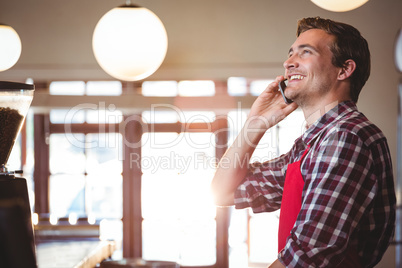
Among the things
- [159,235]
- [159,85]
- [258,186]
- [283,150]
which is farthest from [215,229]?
[258,186]

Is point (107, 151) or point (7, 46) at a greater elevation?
point (7, 46)

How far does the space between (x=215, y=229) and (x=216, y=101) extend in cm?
201

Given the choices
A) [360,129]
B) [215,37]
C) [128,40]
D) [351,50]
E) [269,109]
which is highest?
[215,37]

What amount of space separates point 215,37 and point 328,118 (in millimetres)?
2930

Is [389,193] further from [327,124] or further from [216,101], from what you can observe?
[216,101]

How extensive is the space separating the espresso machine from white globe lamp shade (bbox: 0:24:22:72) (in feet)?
5.36

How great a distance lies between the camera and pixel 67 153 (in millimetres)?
4805

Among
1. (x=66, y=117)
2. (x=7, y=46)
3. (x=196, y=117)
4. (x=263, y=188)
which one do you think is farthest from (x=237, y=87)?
(x=263, y=188)

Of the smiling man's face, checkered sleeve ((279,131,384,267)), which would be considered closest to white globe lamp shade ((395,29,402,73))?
the smiling man's face

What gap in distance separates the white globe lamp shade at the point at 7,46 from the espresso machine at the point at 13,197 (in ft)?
5.36

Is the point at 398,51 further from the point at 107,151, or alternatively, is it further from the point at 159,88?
the point at 107,151

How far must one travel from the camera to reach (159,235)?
477cm

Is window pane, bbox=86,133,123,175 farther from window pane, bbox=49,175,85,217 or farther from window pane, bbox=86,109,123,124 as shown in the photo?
window pane, bbox=49,175,85,217

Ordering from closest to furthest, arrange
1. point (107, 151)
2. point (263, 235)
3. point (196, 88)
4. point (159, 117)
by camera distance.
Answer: point (196, 88)
point (159, 117)
point (107, 151)
point (263, 235)
